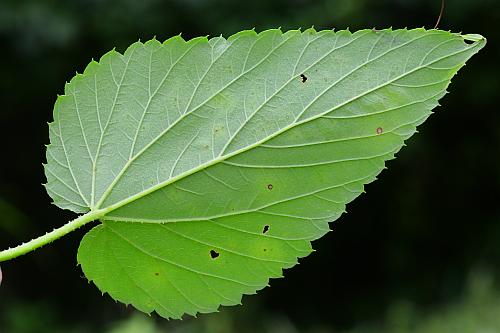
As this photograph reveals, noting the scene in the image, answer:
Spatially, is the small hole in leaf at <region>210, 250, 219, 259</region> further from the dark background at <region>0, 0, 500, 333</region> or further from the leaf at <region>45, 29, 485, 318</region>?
the dark background at <region>0, 0, 500, 333</region>

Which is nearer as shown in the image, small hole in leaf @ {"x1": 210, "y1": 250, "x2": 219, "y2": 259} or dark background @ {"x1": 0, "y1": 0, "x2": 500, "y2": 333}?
small hole in leaf @ {"x1": 210, "y1": 250, "x2": 219, "y2": 259}

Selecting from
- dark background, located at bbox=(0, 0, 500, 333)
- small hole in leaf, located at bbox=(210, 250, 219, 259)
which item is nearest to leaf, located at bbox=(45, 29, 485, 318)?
small hole in leaf, located at bbox=(210, 250, 219, 259)

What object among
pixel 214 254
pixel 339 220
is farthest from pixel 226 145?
pixel 339 220

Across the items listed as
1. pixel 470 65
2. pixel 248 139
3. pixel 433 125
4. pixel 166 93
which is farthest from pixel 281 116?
pixel 433 125

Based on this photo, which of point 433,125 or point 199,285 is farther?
point 433,125

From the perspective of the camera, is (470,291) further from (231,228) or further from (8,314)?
(231,228)
